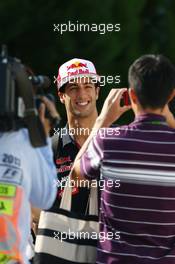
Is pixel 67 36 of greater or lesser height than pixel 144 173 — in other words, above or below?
above

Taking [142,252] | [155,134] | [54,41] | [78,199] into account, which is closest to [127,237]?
[142,252]

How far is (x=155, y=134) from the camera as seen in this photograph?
390cm

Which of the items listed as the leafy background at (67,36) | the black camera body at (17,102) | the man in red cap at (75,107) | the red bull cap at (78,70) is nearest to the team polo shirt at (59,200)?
the man in red cap at (75,107)

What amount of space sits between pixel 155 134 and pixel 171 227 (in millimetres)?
375

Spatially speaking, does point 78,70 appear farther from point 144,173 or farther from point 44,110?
point 44,110

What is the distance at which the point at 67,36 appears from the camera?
9.30 m

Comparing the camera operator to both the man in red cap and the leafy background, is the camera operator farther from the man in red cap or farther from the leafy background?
the leafy background

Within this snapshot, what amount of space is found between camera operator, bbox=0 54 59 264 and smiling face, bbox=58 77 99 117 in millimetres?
1394

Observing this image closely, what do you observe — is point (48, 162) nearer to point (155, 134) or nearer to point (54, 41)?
point (155, 134)

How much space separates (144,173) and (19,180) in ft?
1.80

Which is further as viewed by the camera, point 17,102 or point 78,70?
point 78,70

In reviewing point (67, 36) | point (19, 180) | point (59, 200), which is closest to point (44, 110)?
point (19, 180)

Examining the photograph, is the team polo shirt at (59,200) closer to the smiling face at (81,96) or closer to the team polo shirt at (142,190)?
the smiling face at (81,96)

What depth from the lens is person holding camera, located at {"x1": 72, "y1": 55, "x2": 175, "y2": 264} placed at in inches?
152
